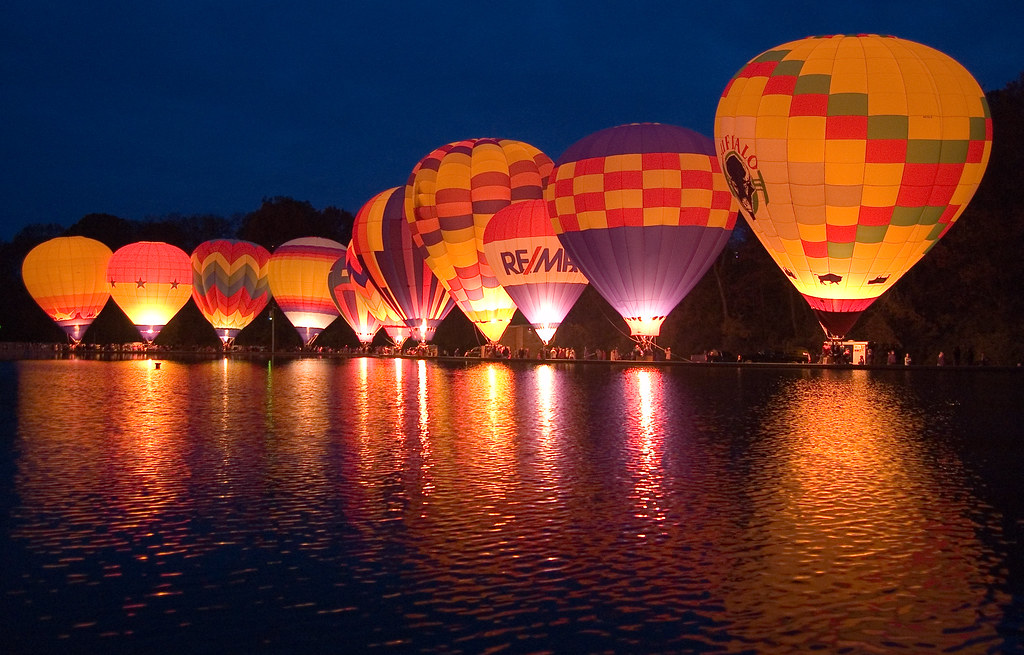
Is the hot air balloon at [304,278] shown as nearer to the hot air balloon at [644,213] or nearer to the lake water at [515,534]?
the hot air balloon at [644,213]

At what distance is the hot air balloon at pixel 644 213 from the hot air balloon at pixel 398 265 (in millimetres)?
14745

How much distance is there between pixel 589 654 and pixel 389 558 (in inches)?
97.3

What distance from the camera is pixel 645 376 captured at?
33.7m

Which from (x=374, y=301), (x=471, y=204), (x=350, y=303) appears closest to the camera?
(x=471, y=204)

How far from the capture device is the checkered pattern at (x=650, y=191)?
38000 mm

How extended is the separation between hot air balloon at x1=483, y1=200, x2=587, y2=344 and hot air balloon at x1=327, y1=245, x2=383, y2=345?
20659 mm

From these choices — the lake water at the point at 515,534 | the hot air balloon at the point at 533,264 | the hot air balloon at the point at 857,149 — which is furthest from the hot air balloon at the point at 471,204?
the lake water at the point at 515,534

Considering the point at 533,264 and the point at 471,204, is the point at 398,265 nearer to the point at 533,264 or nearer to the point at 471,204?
the point at 471,204

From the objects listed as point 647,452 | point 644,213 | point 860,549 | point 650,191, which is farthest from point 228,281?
point 860,549

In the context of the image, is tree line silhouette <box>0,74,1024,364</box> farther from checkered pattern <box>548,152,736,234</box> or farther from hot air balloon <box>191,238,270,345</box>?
hot air balloon <box>191,238,270,345</box>

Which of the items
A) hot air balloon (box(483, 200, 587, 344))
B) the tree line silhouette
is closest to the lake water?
the tree line silhouette

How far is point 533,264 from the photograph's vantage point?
1735 inches

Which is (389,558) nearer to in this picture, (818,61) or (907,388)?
(907,388)

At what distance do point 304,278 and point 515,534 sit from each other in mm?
62930
